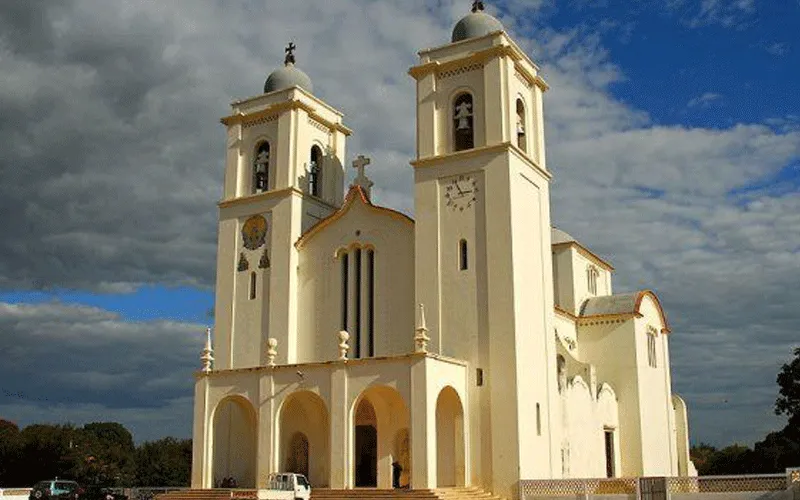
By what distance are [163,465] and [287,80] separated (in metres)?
29.3

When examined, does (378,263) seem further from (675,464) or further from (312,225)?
(675,464)

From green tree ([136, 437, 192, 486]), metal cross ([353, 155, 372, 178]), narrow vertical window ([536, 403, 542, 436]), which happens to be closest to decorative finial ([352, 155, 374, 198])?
metal cross ([353, 155, 372, 178])

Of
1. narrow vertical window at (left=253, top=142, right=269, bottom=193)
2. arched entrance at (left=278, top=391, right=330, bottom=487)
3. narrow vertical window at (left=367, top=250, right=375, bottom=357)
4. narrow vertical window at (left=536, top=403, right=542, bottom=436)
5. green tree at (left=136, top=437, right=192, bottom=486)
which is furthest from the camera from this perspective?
green tree at (left=136, top=437, right=192, bottom=486)

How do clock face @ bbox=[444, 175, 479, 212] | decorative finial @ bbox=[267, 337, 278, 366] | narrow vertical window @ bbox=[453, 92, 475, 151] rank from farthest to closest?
narrow vertical window @ bbox=[453, 92, 475, 151] < clock face @ bbox=[444, 175, 479, 212] < decorative finial @ bbox=[267, 337, 278, 366]

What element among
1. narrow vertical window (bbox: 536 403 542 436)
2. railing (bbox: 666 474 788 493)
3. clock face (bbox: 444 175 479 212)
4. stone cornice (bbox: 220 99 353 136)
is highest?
stone cornice (bbox: 220 99 353 136)

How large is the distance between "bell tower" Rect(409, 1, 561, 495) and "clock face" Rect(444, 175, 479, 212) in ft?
0.12

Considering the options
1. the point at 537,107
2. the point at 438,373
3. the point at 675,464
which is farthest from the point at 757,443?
the point at 438,373

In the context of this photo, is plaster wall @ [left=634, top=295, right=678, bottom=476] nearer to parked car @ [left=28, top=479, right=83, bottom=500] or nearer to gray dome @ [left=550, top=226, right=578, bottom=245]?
gray dome @ [left=550, top=226, right=578, bottom=245]

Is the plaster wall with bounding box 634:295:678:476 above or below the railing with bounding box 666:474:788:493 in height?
above

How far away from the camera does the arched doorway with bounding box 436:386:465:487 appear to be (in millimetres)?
29359

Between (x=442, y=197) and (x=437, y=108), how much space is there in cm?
345

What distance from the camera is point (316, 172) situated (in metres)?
38.2

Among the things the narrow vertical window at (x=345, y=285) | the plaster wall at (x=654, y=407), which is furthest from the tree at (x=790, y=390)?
the narrow vertical window at (x=345, y=285)

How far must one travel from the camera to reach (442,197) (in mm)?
32000
